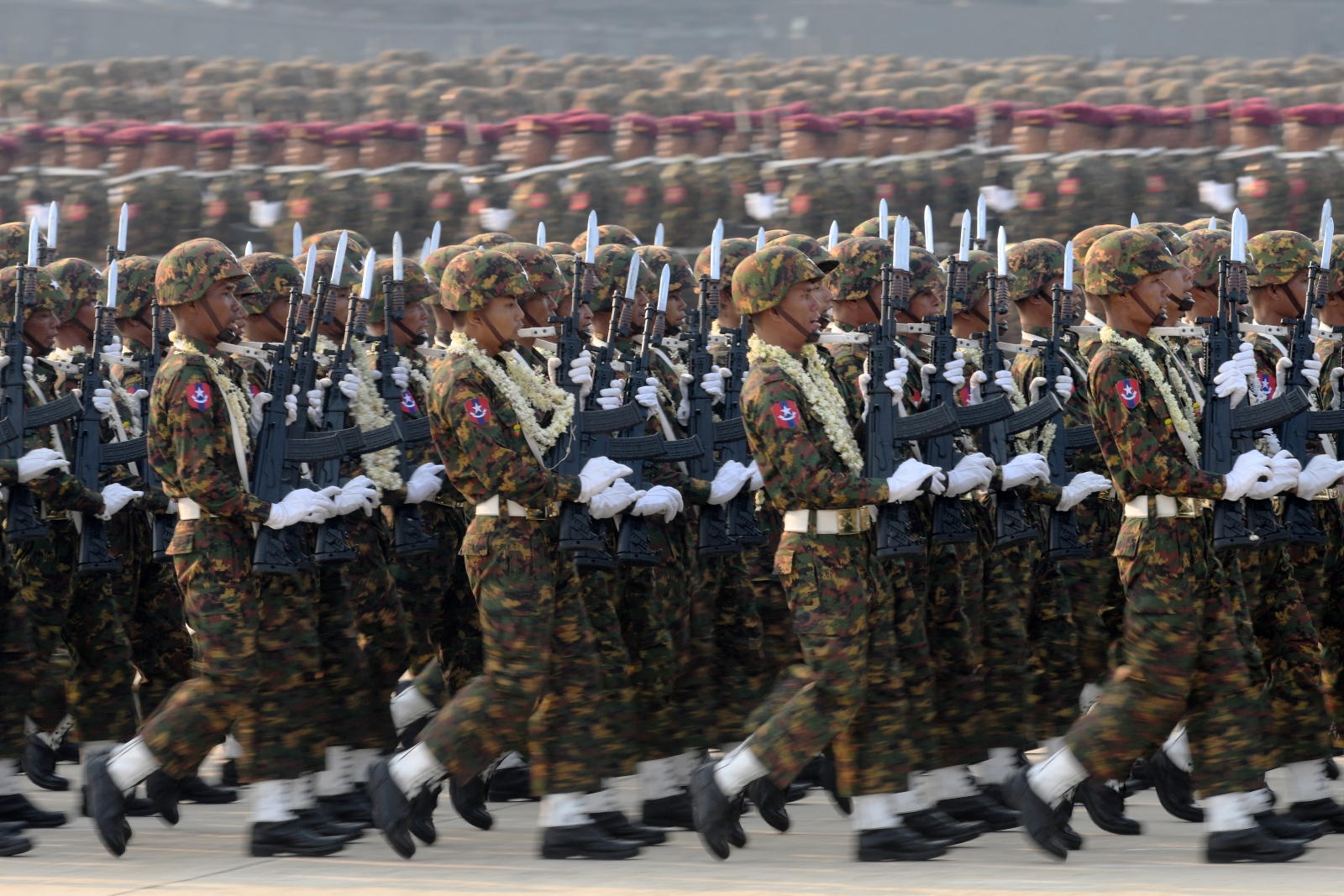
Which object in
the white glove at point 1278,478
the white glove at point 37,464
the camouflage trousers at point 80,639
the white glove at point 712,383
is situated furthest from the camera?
the white glove at point 712,383

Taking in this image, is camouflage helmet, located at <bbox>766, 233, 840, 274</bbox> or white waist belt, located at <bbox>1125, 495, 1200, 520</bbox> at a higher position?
camouflage helmet, located at <bbox>766, 233, 840, 274</bbox>

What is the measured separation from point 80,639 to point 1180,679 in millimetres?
3713

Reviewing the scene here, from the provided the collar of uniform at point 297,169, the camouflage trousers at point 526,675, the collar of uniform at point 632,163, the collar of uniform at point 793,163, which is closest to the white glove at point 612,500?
the camouflage trousers at point 526,675

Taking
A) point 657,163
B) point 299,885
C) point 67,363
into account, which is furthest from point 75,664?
point 657,163

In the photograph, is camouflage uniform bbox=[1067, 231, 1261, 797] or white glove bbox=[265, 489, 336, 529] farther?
white glove bbox=[265, 489, 336, 529]

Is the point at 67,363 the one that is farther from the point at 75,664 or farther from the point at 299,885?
the point at 299,885

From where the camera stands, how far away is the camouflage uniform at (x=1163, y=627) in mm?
5270

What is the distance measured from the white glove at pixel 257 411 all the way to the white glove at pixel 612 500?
3.48 feet

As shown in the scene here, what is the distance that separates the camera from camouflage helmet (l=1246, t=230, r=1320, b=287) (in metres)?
6.57

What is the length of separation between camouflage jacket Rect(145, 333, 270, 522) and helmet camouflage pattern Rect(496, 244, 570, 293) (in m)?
1.16

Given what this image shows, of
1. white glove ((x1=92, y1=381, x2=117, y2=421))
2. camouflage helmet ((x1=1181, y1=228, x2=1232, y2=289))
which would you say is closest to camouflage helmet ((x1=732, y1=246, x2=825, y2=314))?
camouflage helmet ((x1=1181, y1=228, x2=1232, y2=289))

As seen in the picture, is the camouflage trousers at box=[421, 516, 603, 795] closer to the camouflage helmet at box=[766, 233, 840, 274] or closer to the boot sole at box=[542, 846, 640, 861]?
the boot sole at box=[542, 846, 640, 861]

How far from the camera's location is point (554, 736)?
5.74 meters

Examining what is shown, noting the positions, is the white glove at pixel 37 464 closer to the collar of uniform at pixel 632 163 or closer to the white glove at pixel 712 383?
the white glove at pixel 712 383
